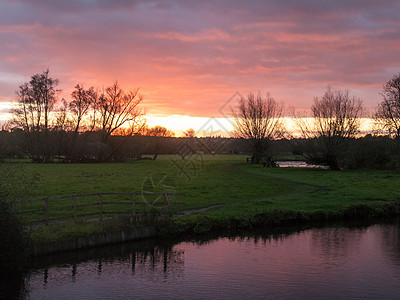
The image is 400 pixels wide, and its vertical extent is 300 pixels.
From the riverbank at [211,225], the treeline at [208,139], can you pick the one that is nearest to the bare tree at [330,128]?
the treeline at [208,139]

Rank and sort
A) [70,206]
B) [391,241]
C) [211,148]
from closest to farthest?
1. [70,206]
2. [391,241]
3. [211,148]

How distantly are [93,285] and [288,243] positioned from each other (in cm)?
1080

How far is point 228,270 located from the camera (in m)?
17.5

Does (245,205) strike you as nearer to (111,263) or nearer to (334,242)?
(334,242)

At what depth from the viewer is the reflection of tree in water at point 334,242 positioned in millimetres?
19953

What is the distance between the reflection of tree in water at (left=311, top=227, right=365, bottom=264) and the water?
0.17ft

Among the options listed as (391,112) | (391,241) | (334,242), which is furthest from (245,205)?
(391,112)

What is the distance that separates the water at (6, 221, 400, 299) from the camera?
1488 cm

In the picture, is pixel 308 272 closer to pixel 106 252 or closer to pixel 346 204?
pixel 106 252

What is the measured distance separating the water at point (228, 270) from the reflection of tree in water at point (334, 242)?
0.17 ft

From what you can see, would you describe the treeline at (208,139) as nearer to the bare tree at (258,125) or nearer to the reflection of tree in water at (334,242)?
the bare tree at (258,125)

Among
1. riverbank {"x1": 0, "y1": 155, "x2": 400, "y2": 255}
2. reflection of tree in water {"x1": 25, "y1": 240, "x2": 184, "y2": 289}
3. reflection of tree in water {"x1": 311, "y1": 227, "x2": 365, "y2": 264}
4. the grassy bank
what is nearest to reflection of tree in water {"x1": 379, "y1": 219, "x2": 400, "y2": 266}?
reflection of tree in water {"x1": 311, "y1": 227, "x2": 365, "y2": 264}

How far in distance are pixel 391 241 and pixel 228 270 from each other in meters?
10.4

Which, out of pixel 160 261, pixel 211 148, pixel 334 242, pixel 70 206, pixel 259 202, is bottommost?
pixel 160 261
